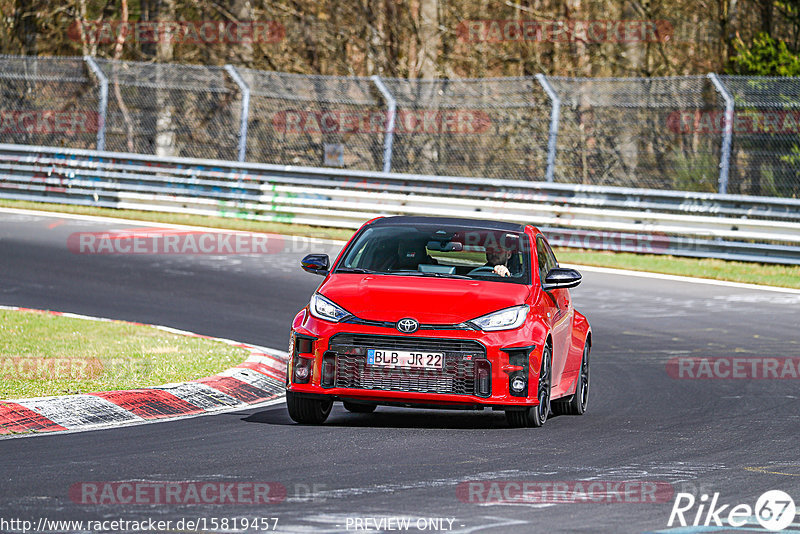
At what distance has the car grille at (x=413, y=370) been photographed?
852 cm

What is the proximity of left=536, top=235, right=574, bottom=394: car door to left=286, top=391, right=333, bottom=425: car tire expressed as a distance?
1582 mm

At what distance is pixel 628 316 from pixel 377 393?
783 cm

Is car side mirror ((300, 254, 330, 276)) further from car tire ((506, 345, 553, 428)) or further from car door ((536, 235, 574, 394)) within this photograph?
car tire ((506, 345, 553, 428))

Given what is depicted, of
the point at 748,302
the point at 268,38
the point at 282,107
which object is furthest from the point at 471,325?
the point at 268,38

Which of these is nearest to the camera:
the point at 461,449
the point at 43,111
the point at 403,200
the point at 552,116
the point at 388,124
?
the point at 461,449

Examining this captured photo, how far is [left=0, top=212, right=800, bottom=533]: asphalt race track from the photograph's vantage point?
610cm

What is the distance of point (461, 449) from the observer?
801cm

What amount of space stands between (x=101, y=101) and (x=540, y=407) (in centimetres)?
1875

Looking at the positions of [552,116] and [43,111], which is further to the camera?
[43,111]

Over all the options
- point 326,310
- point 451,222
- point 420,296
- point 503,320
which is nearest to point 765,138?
point 451,222

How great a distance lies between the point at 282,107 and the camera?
2659 centimetres

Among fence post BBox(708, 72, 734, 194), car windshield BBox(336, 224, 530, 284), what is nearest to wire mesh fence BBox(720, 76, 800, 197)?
fence post BBox(708, 72, 734, 194)

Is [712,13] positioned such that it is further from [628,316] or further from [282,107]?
[628,316]

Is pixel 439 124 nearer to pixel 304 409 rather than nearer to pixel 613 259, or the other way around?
pixel 613 259
